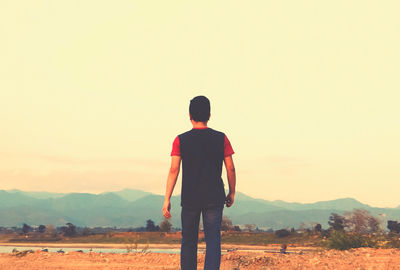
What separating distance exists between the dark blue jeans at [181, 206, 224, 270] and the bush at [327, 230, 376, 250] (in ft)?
37.0

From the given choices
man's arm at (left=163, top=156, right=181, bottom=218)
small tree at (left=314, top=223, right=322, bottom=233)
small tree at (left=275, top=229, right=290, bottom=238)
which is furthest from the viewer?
small tree at (left=275, top=229, right=290, bottom=238)

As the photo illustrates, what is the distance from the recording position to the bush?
19.2 meters

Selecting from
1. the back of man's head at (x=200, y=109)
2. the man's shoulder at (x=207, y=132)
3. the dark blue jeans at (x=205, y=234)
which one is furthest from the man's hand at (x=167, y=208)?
the back of man's head at (x=200, y=109)

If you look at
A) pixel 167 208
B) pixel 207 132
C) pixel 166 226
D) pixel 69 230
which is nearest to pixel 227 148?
pixel 207 132

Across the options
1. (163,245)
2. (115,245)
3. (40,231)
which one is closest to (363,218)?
(163,245)

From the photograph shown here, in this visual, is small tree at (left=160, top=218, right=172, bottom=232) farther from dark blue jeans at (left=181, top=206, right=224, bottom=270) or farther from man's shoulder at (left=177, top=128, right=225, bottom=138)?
man's shoulder at (left=177, top=128, right=225, bottom=138)

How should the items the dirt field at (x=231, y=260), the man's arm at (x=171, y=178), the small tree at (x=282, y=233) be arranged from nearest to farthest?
the man's arm at (x=171, y=178) < the dirt field at (x=231, y=260) < the small tree at (x=282, y=233)

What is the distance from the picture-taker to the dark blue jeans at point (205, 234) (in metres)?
8.89

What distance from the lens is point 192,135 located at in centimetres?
903

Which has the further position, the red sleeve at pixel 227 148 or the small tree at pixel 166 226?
the small tree at pixel 166 226

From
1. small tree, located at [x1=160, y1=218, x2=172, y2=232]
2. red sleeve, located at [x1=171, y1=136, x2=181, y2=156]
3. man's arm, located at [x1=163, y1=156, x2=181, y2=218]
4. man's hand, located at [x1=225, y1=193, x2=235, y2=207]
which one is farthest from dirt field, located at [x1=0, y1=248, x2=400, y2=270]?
small tree, located at [x1=160, y1=218, x2=172, y2=232]

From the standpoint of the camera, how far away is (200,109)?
29.9 feet

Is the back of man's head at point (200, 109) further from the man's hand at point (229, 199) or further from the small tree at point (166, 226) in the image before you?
the small tree at point (166, 226)

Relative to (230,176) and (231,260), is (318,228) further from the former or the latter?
(230,176)
